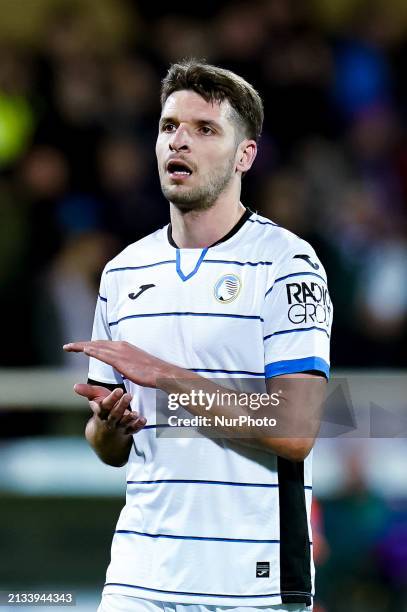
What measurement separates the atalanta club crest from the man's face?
0.27 meters

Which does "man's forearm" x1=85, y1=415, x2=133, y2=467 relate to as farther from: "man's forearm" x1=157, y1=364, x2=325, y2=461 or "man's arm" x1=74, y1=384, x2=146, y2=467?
"man's forearm" x1=157, y1=364, x2=325, y2=461

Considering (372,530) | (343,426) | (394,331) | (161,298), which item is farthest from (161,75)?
(161,298)

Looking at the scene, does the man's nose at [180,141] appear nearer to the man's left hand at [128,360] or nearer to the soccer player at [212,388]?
the soccer player at [212,388]

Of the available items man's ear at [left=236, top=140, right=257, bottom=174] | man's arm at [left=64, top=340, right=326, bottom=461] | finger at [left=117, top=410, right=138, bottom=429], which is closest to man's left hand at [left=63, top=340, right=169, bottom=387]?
man's arm at [left=64, top=340, right=326, bottom=461]

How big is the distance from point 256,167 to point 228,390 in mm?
4820

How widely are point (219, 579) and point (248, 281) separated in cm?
84

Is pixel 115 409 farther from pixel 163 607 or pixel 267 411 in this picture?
pixel 163 607

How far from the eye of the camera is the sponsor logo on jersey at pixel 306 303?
3404mm

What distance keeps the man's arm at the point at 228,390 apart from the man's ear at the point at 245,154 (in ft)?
2.40

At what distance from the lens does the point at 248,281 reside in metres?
3.50

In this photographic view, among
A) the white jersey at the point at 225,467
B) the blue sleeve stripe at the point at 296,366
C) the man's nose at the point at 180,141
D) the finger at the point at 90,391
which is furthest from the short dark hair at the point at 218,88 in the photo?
the finger at the point at 90,391

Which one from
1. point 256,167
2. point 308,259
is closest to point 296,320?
point 308,259

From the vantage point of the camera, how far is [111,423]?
11.3 feet

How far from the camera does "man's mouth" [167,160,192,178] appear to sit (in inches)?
141
